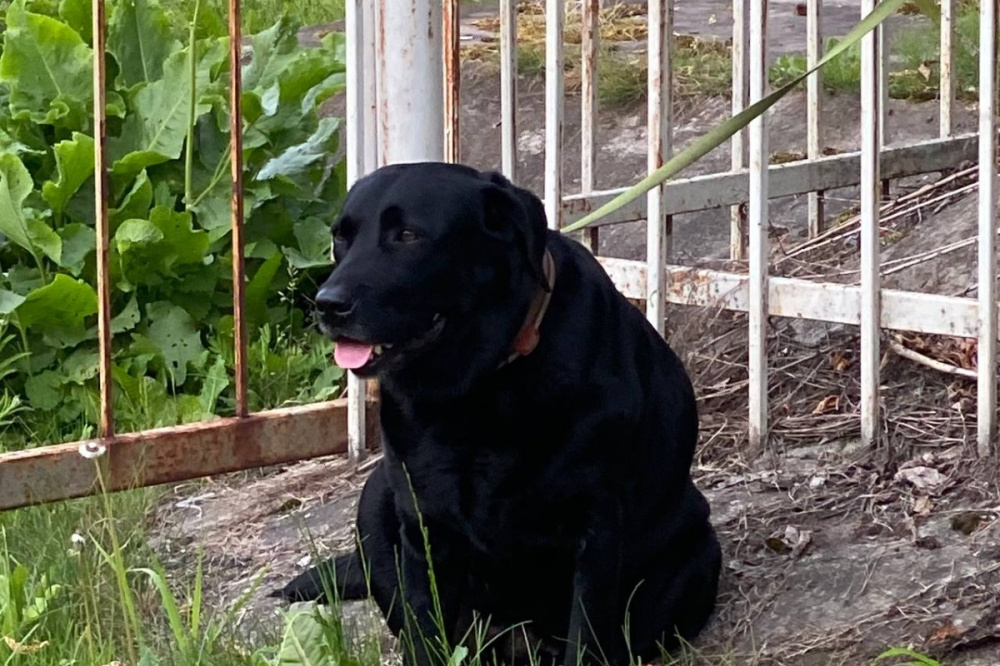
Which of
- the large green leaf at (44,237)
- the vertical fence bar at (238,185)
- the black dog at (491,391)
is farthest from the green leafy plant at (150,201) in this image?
the black dog at (491,391)

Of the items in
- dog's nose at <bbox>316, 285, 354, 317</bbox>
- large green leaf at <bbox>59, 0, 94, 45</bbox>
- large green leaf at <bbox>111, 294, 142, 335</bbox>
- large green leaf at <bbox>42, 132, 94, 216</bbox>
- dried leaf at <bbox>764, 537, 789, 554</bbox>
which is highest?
large green leaf at <bbox>59, 0, 94, 45</bbox>

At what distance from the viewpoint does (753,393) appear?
3361 mm

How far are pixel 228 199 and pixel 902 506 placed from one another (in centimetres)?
236

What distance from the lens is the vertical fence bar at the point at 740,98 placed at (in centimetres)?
395

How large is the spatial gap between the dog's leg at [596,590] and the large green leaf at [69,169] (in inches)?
92.3

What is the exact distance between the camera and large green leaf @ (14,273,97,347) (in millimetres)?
4188

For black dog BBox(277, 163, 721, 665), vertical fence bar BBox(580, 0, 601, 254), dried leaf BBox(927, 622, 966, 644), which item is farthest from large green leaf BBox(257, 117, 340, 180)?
dried leaf BBox(927, 622, 966, 644)

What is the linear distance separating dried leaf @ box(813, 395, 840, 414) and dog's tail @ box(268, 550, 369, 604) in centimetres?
117

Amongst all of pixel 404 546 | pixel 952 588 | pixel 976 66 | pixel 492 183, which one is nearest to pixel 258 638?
pixel 404 546

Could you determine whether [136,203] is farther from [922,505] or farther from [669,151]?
[922,505]

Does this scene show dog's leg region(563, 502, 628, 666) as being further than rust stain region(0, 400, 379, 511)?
No

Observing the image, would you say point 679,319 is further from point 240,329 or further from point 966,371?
point 240,329

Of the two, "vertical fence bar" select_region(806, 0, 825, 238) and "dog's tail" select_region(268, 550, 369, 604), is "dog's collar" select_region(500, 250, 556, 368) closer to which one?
"dog's tail" select_region(268, 550, 369, 604)

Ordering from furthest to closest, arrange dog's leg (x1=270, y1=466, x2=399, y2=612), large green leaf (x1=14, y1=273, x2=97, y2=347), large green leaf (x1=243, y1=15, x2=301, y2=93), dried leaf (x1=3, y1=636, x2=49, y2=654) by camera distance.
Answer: large green leaf (x1=243, y1=15, x2=301, y2=93), large green leaf (x1=14, y1=273, x2=97, y2=347), dog's leg (x1=270, y1=466, x2=399, y2=612), dried leaf (x1=3, y1=636, x2=49, y2=654)
